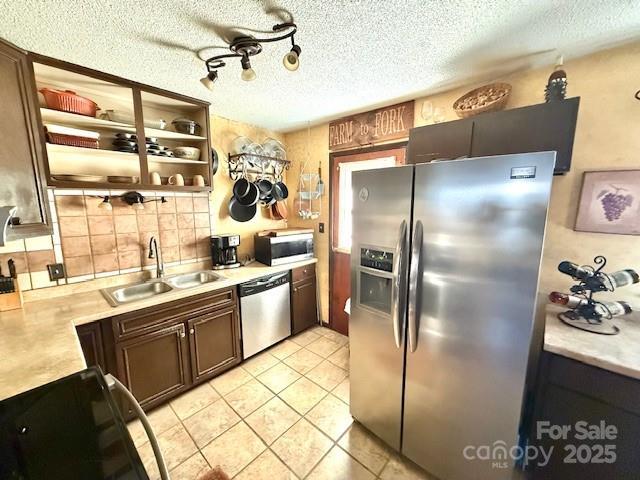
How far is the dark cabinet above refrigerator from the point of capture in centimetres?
127

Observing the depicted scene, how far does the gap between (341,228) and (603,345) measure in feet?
6.46

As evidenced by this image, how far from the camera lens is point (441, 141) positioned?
5.41 feet

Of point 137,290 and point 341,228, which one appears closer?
point 137,290

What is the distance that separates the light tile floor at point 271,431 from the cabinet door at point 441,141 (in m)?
1.86

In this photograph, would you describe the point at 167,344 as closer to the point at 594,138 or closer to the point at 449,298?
the point at 449,298

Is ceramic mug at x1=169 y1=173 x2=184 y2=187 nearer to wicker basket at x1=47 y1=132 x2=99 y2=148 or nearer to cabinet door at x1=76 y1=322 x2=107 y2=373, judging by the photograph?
wicker basket at x1=47 y1=132 x2=99 y2=148

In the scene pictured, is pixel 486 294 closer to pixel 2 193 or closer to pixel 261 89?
pixel 261 89

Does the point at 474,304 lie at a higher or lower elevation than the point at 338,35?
lower

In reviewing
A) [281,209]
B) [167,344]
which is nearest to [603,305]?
[167,344]

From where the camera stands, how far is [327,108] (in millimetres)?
2207

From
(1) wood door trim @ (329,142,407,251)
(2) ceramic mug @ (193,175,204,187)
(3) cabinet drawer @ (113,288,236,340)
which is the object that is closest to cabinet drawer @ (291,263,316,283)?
(1) wood door trim @ (329,142,407,251)

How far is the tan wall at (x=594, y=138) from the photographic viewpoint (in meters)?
1.29

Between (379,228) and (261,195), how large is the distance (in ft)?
5.65

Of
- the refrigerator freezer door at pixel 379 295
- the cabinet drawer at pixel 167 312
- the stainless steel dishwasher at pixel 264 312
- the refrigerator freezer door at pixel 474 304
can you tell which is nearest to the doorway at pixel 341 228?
the stainless steel dishwasher at pixel 264 312
